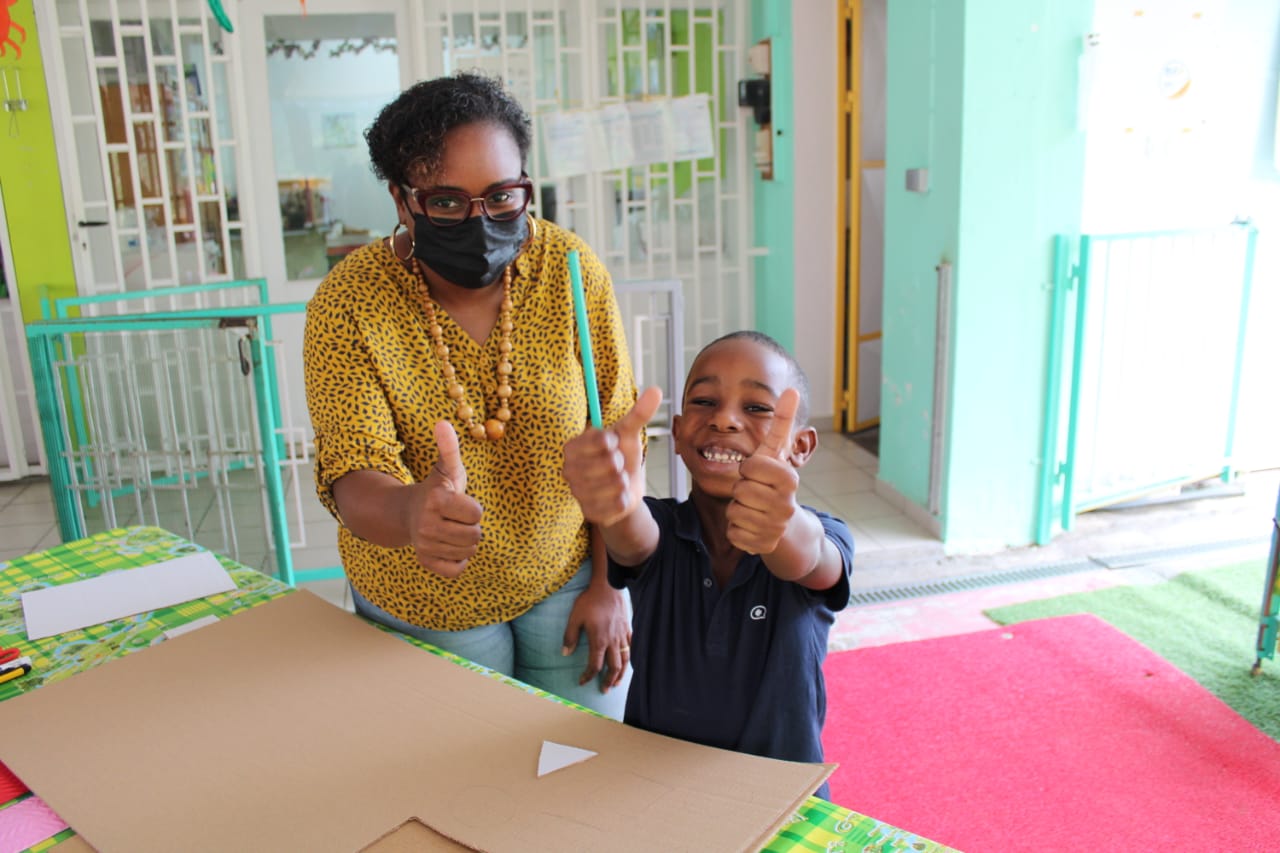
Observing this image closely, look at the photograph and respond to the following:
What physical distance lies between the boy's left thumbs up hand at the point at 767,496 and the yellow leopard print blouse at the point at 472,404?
44cm

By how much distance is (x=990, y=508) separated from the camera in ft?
11.7

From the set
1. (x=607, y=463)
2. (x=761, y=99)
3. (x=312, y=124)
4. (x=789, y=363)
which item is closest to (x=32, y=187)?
(x=312, y=124)

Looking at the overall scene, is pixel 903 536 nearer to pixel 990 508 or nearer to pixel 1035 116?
pixel 990 508

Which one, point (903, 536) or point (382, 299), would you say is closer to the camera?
point (382, 299)

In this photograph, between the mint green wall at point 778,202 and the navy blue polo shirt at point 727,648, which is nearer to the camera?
the navy blue polo shirt at point 727,648

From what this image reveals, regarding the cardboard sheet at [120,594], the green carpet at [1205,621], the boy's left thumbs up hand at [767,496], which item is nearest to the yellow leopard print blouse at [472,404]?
the cardboard sheet at [120,594]

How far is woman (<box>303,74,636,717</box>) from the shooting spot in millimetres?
1246

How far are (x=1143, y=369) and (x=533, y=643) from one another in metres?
3.20

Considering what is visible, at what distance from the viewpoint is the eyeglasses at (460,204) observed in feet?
4.14

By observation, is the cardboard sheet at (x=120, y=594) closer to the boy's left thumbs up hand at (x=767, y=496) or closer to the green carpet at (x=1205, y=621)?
the boy's left thumbs up hand at (x=767, y=496)

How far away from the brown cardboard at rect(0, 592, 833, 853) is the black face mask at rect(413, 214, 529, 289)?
1.66ft

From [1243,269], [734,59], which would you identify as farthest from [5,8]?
[1243,269]

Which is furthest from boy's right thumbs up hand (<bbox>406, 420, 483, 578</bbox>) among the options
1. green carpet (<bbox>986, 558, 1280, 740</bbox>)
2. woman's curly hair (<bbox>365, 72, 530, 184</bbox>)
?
green carpet (<bbox>986, 558, 1280, 740</bbox>)

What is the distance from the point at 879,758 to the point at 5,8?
4.77 metres
